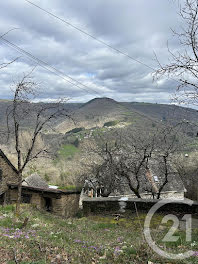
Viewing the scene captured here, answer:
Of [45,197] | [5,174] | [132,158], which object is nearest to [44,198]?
[45,197]

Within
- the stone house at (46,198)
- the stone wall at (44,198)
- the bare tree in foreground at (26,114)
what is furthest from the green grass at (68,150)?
the bare tree in foreground at (26,114)

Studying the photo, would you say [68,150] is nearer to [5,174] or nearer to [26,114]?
[5,174]

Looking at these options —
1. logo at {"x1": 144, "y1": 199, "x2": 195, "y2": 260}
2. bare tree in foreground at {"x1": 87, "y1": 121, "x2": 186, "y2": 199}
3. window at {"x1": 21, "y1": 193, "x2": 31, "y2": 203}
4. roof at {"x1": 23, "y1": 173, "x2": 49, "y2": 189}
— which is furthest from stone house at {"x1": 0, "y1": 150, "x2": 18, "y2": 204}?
logo at {"x1": 144, "y1": 199, "x2": 195, "y2": 260}

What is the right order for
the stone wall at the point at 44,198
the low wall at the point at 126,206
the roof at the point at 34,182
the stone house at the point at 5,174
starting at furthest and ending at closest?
the roof at the point at 34,182 < the stone wall at the point at 44,198 < the stone house at the point at 5,174 < the low wall at the point at 126,206

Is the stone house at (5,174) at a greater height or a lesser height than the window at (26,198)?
greater

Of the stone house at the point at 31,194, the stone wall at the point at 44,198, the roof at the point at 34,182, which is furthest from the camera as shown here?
the roof at the point at 34,182

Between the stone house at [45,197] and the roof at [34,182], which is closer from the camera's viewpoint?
the stone house at [45,197]

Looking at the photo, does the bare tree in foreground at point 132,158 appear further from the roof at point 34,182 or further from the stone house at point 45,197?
the roof at point 34,182

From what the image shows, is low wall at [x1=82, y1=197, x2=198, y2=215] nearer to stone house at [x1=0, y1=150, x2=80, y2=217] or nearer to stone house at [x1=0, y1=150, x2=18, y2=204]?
stone house at [x1=0, y1=150, x2=80, y2=217]

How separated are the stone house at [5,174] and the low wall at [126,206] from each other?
14.4 meters

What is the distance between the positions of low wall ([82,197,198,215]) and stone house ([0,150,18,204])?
14375mm

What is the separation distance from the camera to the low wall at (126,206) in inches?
416

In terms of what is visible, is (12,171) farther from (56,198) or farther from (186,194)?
(186,194)

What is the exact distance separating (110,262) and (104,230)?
4969 millimetres
